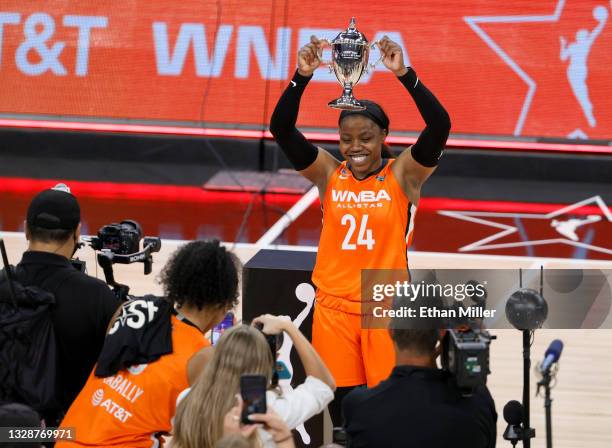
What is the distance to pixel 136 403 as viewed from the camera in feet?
12.2

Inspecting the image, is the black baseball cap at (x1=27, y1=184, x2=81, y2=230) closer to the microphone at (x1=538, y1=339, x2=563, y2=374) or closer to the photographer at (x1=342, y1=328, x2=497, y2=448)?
the photographer at (x1=342, y1=328, x2=497, y2=448)

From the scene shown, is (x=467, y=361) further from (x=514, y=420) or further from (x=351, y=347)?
(x=351, y=347)

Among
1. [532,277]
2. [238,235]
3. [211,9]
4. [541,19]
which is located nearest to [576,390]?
[532,277]

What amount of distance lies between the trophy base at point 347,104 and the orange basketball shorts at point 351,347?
32.6 inches

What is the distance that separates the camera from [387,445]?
3.32 metres

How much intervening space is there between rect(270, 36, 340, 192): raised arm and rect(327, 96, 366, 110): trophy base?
17 centimetres

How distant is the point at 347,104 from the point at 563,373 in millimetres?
3101

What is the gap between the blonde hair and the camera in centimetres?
325

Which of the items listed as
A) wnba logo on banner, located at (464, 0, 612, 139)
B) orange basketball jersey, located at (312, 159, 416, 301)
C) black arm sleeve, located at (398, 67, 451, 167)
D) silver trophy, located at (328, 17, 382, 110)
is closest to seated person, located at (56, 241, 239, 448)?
orange basketball jersey, located at (312, 159, 416, 301)

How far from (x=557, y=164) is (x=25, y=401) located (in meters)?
9.04

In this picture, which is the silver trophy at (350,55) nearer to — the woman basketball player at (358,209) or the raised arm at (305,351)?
the woman basketball player at (358,209)

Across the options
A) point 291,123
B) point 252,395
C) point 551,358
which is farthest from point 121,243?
point 551,358


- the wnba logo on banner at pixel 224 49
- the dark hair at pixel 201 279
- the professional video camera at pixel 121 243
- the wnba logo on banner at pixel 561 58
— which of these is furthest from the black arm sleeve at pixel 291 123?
the wnba logo on banner at pixel 561 58

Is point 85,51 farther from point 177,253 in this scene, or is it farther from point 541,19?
point 177,253
